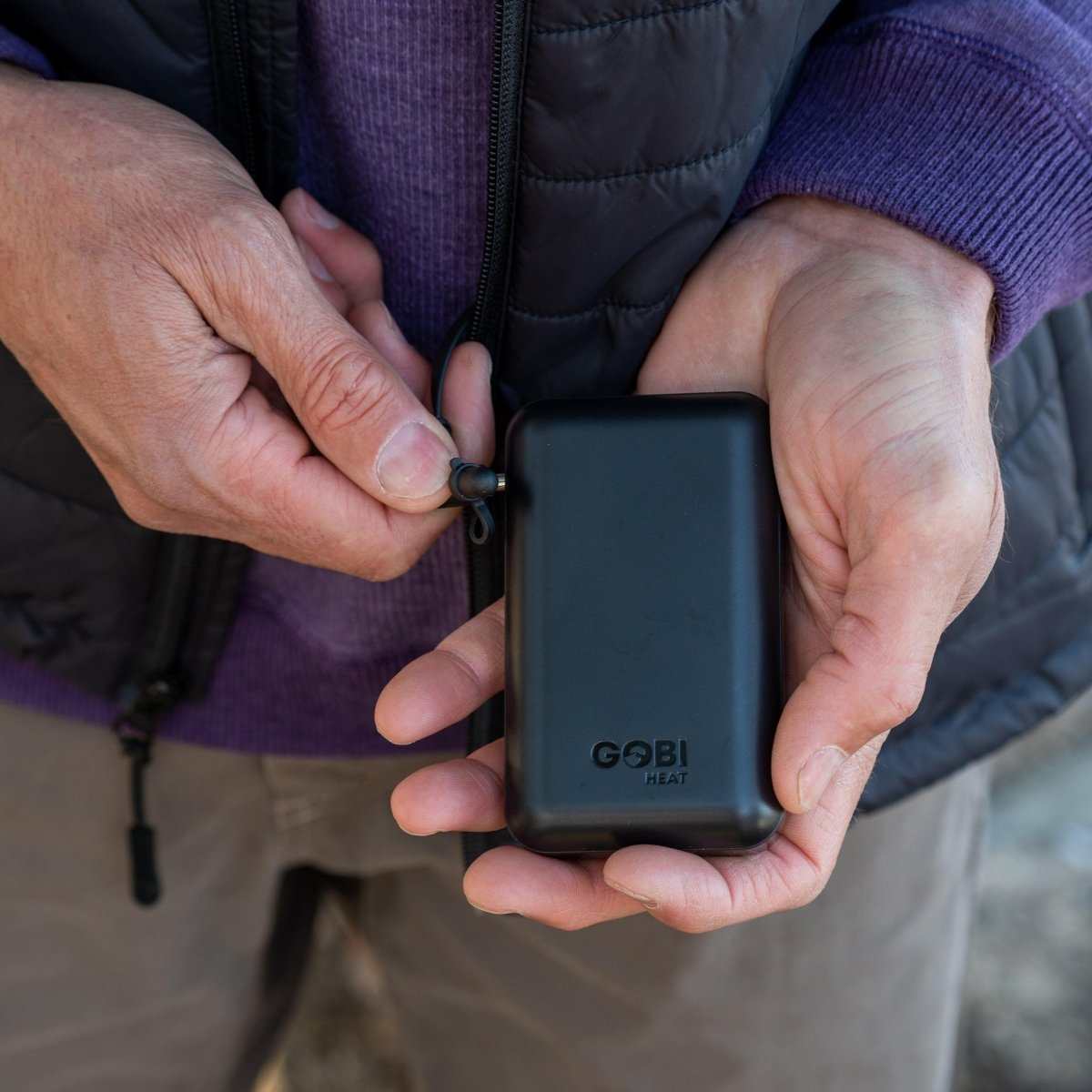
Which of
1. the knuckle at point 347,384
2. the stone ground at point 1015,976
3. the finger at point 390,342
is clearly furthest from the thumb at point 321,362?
the stone ground at point 1015,976

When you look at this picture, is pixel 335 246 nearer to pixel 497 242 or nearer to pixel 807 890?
pixel 497 242

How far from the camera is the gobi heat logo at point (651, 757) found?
3.46ft

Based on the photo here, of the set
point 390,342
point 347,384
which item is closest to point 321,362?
point 347,384

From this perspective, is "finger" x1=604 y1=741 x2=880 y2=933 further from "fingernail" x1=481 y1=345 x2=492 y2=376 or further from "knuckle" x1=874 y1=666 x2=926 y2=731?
"fingernail" x1=481 y1=345 x2=492 y2=376

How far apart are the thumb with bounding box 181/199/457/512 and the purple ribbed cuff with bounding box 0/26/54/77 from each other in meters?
0.28

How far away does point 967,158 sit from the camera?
110 cm

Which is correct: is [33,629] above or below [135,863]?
above

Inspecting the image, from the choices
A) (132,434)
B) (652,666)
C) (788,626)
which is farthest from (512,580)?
(132,434)

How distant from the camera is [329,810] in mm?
1476

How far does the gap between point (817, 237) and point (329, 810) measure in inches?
35.8

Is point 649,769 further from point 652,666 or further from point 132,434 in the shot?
point 132,434

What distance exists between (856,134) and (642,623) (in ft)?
1.74

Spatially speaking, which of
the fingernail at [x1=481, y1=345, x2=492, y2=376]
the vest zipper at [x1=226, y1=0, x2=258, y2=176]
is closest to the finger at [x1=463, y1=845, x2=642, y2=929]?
the fingernail at [x1=481, y1=345, x2=492, y2=376]

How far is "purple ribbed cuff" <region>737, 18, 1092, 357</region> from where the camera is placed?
1089 mm
